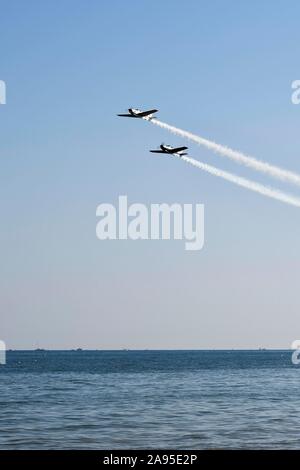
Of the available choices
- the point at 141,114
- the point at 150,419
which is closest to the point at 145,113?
the point at 141,114

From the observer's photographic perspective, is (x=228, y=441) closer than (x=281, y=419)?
Yes

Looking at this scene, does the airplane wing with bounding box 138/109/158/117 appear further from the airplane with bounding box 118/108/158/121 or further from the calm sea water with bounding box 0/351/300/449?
the calm sea water with bounding box 0/351/300/449

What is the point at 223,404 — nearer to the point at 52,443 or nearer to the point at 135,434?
the point at 135,434

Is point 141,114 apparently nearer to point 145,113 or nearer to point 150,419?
point 145,113

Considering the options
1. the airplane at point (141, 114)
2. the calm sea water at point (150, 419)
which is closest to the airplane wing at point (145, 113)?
the airplane at point (141, 114)

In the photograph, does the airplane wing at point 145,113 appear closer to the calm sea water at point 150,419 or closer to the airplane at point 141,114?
the airplane at point 141,114

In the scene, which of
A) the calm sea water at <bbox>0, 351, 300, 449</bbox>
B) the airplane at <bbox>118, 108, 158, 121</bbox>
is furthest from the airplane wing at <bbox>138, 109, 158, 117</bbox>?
the calm sea water at <bbox>0, 351, 300, 449</bbox>

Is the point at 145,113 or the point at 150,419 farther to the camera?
the point at 145,113

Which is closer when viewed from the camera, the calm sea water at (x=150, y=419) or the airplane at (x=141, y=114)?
the calm sea water at (x=150, y=419)

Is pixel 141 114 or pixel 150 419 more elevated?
pixel 141 114
